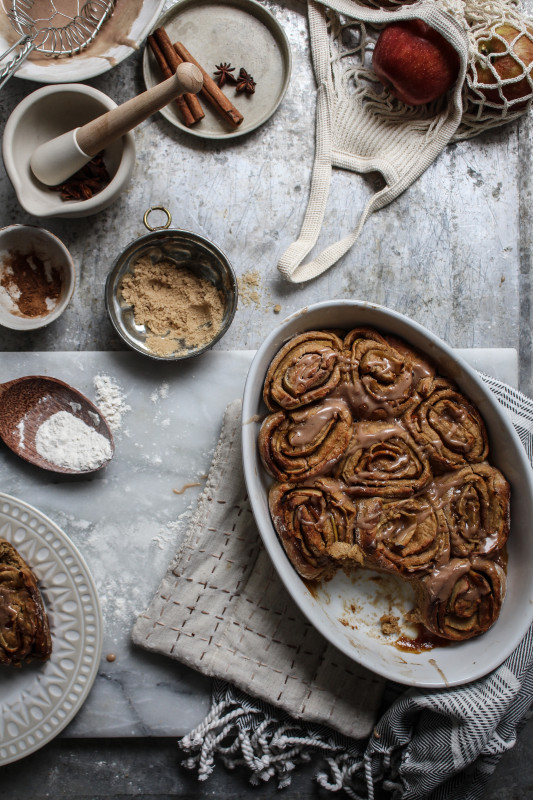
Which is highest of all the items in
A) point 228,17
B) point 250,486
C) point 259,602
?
point 228,17

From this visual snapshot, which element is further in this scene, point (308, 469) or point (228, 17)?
point (228, 17)

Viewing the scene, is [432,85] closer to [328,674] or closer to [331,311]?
[331,311]

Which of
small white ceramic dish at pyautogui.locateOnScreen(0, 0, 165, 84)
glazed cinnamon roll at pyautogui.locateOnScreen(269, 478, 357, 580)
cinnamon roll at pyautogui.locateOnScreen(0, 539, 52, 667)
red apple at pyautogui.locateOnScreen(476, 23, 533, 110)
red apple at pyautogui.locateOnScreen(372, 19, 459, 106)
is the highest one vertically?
red apple at pyautogui.locateOnScreen(476, 23, 533, 110)

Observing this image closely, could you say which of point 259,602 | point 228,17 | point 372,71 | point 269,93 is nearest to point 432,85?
point 372,71

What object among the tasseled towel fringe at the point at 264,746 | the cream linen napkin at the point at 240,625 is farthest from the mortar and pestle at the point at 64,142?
the tasseled towel fringe at the point at 264,746

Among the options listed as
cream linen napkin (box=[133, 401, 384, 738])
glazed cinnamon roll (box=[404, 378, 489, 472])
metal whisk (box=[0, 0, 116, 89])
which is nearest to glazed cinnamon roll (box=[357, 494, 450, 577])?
glazed cinnamon roll (box=[404, 378, 489, 472])

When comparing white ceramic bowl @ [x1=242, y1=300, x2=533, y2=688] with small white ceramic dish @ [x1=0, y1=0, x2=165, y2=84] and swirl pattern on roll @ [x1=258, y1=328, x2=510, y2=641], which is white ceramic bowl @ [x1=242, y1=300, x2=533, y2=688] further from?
small white ceramic dish @ [x1=0, y1=0, x2=165, y2=84]

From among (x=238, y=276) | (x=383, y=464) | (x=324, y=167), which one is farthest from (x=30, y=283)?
(x=383, y=464)
